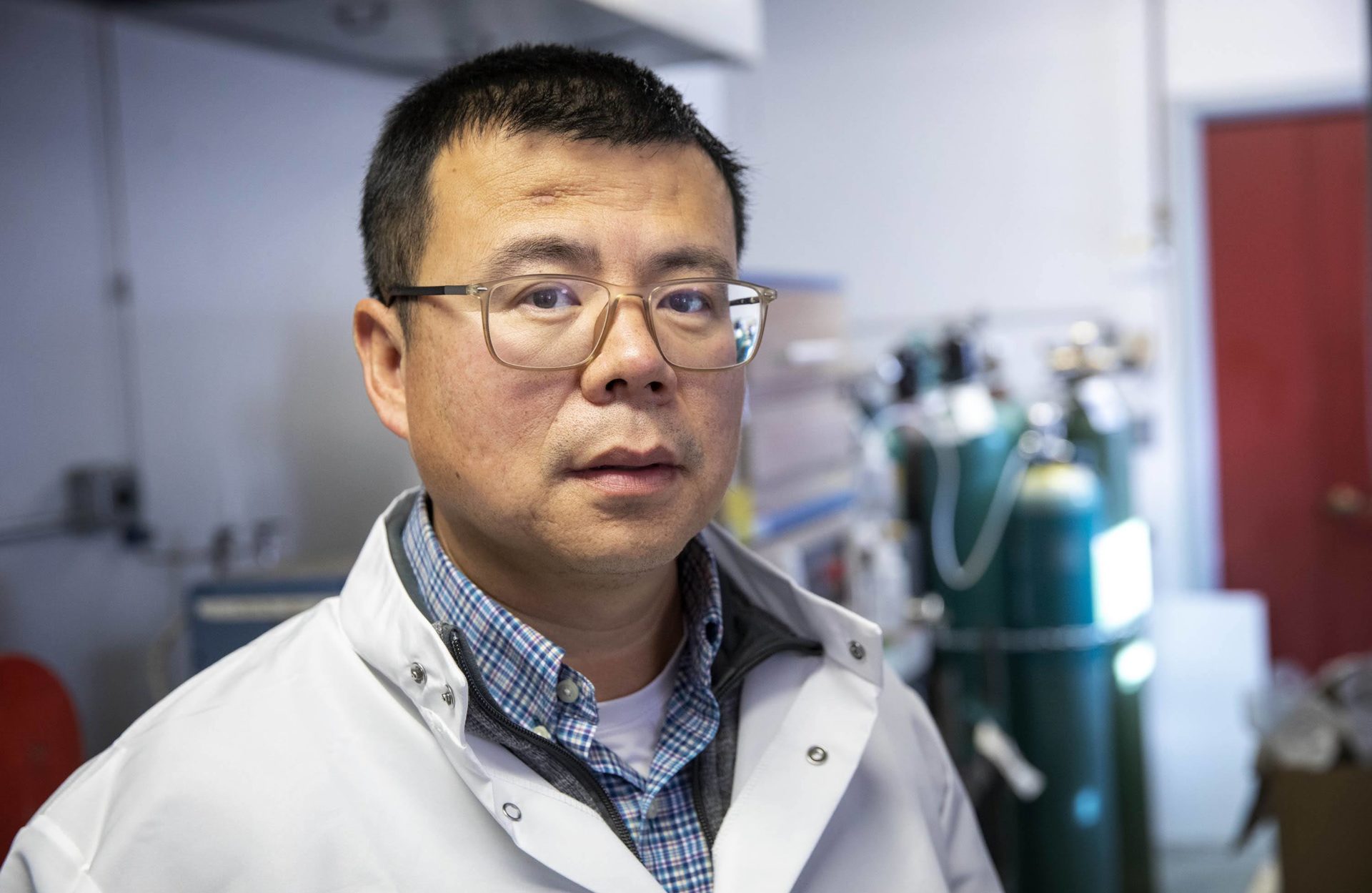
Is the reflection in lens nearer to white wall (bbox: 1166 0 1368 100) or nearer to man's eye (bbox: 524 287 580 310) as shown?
man's eye (bbox: 524 287 580 310)

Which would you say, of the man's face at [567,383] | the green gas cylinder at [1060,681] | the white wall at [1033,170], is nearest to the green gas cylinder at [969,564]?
the green gas cylinder at [1060,681]

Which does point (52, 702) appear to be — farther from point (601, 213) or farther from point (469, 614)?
point (601, 213)

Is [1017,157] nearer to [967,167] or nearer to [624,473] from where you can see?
[967,167]

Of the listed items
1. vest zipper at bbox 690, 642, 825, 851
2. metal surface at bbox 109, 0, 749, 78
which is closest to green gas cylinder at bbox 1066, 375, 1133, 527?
metal surface at bbox 109, 0, 749, 78

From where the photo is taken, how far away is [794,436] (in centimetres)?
229

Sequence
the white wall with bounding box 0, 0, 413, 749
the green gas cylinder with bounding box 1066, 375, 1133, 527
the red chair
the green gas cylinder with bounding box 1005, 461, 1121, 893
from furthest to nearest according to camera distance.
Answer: the green gas cylinder with bounding box 1066, 375, 1133, 527 < the green gas cylinder with bounding box 1005, 461, 1121, 893 < the white wall with bounding box 0, 0, 413, 749 < the red chair

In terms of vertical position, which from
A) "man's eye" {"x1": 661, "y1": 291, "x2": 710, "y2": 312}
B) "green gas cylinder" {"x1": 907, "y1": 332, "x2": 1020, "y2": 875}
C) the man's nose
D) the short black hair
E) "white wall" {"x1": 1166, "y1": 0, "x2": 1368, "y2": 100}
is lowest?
"green gas cylinder" {"x1": 907, "y1": 332, "x2": 1020, "y2": 875}

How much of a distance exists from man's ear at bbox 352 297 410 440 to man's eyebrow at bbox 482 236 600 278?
0.50 feet

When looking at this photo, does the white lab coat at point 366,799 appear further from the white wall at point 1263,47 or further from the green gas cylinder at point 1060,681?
the white wall at point 1263,47

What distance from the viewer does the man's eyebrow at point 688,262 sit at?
3.02 feet

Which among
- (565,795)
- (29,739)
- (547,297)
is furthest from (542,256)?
(29,739)

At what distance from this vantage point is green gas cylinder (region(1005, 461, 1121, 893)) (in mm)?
2623

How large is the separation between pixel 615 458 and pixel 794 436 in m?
1.42

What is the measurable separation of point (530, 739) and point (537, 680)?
52 mm
